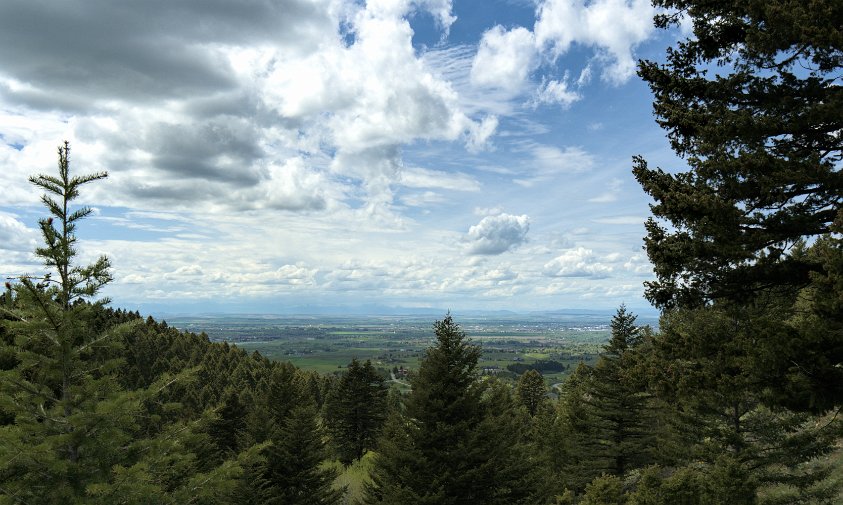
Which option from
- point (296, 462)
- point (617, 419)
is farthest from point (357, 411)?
point (617, 419)

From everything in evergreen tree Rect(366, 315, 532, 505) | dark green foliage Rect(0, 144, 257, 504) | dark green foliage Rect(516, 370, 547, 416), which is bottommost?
dark green foliage Rect(516, 370, 547, 416)

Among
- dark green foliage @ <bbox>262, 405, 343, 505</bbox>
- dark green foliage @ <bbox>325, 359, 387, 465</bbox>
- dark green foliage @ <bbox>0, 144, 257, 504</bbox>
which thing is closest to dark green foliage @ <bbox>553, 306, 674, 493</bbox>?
dark green foliage @ <bbox>262, 405, 343, 505</bbox>

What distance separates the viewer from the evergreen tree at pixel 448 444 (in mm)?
15828

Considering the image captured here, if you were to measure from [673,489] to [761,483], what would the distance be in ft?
15.7

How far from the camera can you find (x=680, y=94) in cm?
991

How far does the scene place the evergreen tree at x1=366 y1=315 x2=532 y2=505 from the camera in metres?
15.8

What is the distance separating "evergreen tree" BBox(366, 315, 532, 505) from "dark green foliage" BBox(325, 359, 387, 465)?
30228mm

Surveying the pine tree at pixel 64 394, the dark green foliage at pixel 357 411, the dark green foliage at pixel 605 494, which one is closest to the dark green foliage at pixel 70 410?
the pine tree at pixel 64 394

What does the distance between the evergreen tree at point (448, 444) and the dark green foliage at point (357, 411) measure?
30228 millimetres

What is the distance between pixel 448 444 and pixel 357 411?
1307 inches

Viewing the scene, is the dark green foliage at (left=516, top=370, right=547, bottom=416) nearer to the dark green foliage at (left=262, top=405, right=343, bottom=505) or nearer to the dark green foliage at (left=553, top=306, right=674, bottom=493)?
the dark green foliage at (left=553, top=306, right=674, bottom=493)

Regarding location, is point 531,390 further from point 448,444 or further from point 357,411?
point 448,444

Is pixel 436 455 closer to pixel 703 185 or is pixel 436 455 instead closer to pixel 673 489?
pixel 673 489

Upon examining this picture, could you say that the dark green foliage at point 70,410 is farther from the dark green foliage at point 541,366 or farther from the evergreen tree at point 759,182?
the dark green foliage at point 541,366
